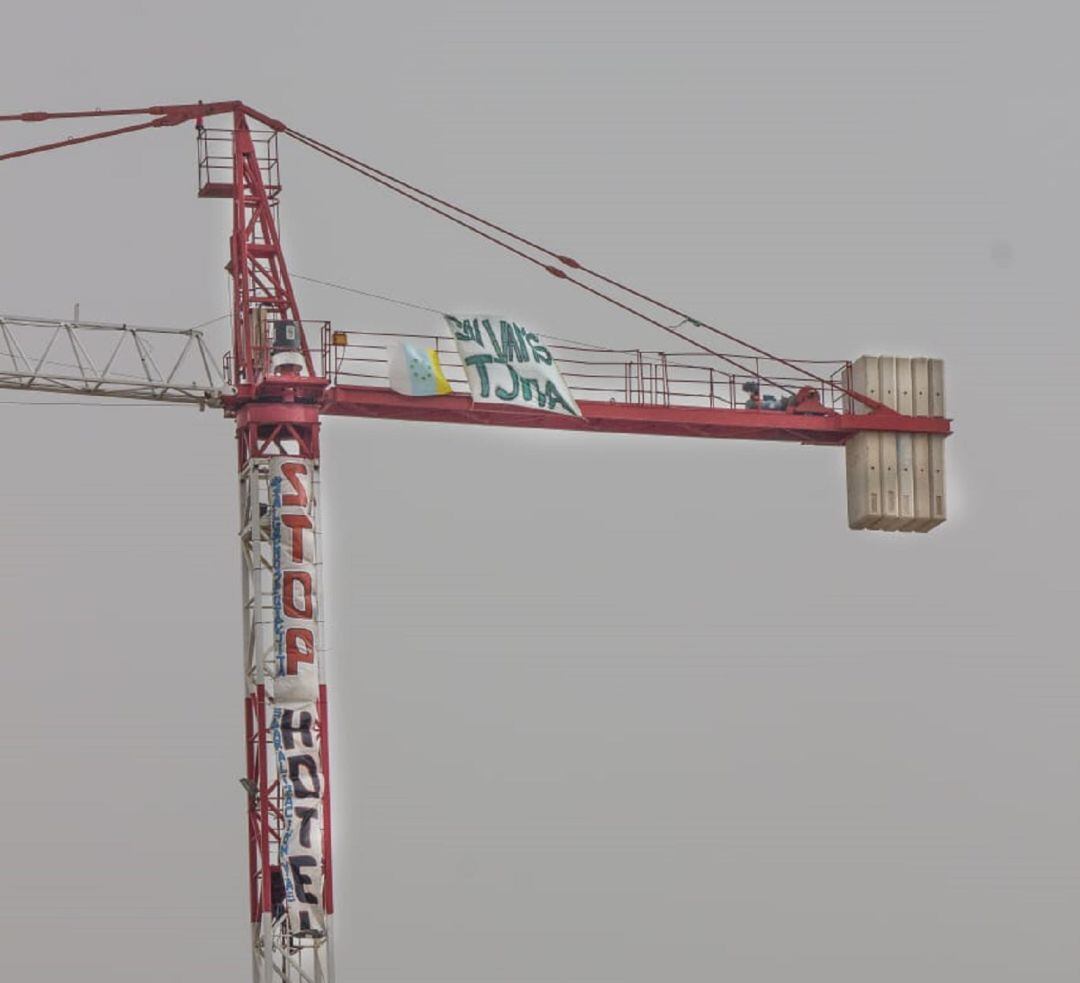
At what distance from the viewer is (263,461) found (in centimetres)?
7781

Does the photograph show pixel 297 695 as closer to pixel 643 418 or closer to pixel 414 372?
pixel 414 372

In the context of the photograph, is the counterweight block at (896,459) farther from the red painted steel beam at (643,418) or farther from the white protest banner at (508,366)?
the white protest banner at (508,366)

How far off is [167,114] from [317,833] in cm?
1857

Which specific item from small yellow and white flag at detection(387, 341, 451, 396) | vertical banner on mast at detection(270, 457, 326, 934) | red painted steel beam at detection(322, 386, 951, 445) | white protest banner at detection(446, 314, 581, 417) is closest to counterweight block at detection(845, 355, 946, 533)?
red painted steel beam at detection(322, 386, 951, 445)

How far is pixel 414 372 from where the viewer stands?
79500mm

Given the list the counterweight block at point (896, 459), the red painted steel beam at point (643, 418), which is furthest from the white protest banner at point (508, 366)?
the counterweight block at point (896, 459)

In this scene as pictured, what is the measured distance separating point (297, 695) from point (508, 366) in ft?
32.8

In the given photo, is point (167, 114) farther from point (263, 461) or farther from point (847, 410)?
point (847, 410)

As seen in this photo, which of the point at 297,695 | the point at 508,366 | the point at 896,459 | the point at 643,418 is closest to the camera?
the point at 297,695

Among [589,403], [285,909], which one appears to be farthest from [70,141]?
[285,909]

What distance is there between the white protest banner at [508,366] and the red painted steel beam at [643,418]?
451 millimetres

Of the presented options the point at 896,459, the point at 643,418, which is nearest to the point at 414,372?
the point at 643,418

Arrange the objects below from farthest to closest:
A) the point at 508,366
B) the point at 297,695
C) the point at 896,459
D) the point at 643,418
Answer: the point at 896,459 < the point at 643,418 < the point at 508,366 < the point at 297,695

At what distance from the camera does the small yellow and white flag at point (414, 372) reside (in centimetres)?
7931
